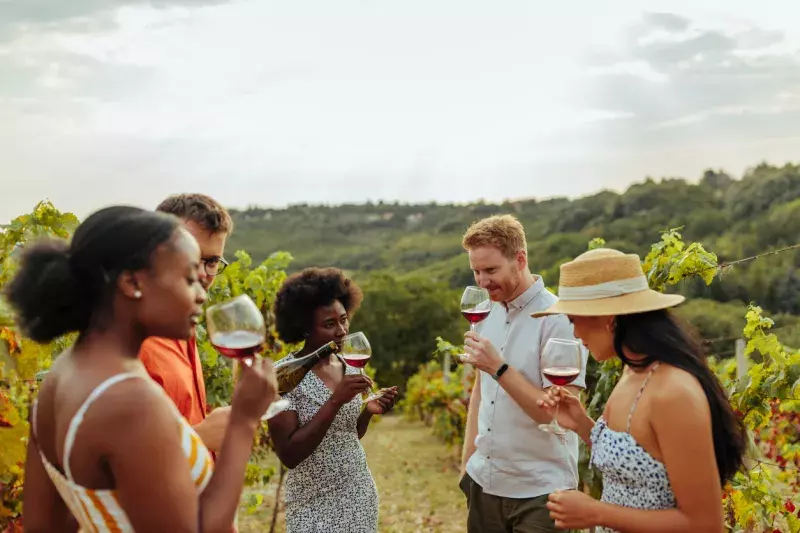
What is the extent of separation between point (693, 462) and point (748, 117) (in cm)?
3349

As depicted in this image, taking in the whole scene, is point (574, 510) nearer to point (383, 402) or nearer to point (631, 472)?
point (631, 472)

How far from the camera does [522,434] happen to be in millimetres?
3805

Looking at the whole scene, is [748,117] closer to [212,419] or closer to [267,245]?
[267,245]

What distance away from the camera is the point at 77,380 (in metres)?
1.84

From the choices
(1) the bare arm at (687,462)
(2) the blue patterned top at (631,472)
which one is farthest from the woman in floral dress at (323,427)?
(1) the bare arm at (687,462)

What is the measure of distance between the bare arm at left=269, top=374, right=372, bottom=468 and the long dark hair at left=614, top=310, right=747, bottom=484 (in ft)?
3.88

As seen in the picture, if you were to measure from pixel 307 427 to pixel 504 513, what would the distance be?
107cm

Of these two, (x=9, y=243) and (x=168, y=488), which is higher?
(x=9, y=243)

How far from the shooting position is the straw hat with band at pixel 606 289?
2719 mm

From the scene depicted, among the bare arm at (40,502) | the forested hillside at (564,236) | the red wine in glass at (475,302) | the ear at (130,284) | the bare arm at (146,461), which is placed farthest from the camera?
the forested hillside at (564,236)

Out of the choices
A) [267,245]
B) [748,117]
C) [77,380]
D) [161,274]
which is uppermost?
[748,117]

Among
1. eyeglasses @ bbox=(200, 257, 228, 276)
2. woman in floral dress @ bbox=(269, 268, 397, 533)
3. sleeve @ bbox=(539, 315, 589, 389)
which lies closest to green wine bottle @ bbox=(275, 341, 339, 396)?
woman in floral dress @ bbox=(269, 268, 397, 533)

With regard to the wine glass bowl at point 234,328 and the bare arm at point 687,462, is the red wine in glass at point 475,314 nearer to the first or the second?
the bare arm at point 687,462

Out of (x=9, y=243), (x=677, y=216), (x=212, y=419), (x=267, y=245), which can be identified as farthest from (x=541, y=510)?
(x=267, y=245)
